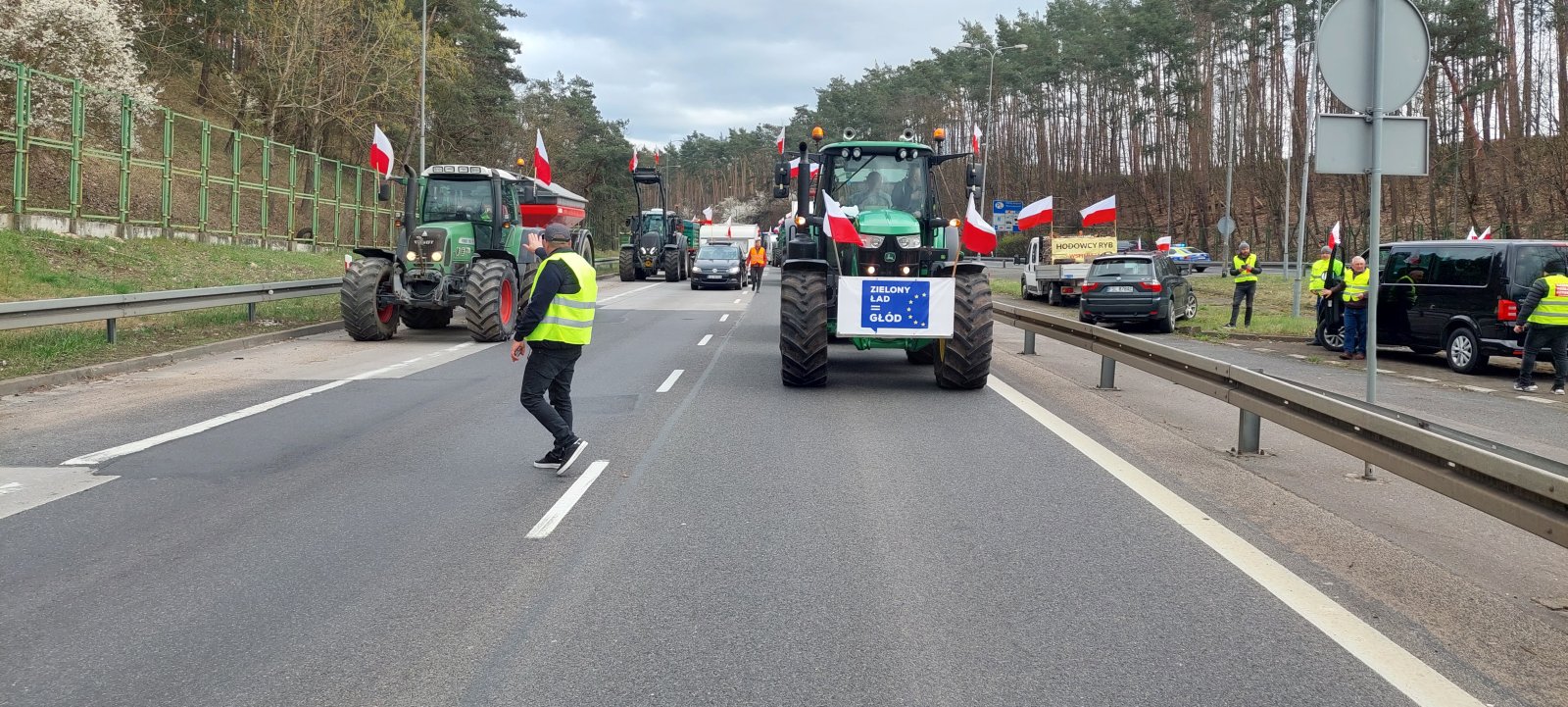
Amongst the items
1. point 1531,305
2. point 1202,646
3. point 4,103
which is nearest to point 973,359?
point 1531,305

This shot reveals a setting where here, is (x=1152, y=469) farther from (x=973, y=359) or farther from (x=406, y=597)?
(x=406, y=597)

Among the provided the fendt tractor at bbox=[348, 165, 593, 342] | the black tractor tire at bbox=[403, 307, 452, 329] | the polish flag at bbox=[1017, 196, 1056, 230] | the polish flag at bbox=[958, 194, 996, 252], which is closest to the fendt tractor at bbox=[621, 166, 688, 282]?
the black tractor tire at bbox=[403, 307, 452, 329]

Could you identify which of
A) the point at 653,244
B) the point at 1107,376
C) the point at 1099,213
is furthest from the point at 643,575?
the point at 653,244

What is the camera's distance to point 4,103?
22688mm

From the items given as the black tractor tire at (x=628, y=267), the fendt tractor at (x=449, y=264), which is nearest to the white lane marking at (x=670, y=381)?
the fendt tractor at (x=449, y=264)

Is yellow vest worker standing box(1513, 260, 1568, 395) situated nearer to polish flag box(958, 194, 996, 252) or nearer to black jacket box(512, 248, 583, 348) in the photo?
polish flag box(958, 194, 996, 252)

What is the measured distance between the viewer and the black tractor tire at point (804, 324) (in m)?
12.7

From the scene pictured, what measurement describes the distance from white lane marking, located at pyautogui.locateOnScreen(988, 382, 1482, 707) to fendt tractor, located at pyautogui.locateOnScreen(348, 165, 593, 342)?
Answer: 36.4 ft

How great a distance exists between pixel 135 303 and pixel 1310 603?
15.5 m

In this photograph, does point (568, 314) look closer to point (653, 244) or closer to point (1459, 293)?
point (1459, 293)

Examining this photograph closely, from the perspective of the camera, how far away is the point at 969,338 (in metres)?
12.8

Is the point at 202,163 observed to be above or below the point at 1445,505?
above

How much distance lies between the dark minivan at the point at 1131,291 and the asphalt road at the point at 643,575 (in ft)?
46.4

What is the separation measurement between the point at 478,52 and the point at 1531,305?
176ft
